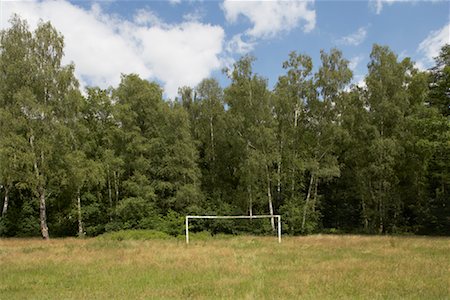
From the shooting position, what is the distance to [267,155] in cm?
2978

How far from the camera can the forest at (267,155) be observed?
97.2 ft

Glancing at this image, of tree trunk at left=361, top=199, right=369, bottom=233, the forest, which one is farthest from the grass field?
tree trunk at left=361, top=199, right=369, bottom=233

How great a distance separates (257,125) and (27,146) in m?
16.4

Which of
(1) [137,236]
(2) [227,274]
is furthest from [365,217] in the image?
(2) [227,274]

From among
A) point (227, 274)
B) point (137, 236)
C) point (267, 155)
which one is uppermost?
point (267, 155)

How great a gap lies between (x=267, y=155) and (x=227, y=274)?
61.5 ft

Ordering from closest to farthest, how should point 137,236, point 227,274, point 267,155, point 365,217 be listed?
point 227,274 → point 137,236 → point 267,155 → point 365,217

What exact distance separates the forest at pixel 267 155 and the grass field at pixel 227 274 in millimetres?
12467

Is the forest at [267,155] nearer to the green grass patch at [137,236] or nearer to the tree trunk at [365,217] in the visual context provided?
the tree trunk at [365,217]

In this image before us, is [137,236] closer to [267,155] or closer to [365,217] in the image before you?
[267,155]

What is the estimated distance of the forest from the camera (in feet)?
97.2

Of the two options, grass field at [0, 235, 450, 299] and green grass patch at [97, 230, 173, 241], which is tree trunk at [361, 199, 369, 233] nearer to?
grass field at [0, 235, 450, 299]

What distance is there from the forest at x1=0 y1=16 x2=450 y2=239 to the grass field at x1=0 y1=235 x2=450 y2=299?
40.9ft

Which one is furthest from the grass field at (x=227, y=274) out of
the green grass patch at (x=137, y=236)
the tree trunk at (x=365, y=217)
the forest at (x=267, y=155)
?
the tree trunk at (x=365, y=217)
